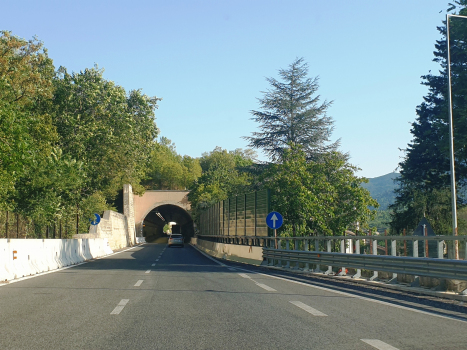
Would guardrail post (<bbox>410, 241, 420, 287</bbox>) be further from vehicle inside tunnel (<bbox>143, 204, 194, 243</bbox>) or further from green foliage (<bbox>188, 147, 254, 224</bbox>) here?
vehicle inside tunnel (<bbox>143, 204, 194, 243</bbox>)

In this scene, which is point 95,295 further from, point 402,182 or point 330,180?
point 402,182

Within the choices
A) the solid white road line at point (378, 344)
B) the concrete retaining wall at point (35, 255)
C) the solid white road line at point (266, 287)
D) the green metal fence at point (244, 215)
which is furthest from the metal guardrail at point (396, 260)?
the concrete retaining wall at point (35, 255)

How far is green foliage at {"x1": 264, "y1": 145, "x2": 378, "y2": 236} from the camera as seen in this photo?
124 feet

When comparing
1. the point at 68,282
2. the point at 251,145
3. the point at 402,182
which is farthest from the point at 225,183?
the point at 68,282

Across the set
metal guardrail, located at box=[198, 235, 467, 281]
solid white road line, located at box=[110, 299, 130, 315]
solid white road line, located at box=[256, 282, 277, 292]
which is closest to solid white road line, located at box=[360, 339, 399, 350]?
solid white road line, located at box=[110, 299, 130, 315]

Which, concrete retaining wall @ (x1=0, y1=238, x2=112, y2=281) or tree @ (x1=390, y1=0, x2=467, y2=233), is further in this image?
tree @ (x1=390, y1=0, x2=467, y2=233)

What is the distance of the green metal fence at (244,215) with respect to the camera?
90.5 feet

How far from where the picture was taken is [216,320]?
8.19 m

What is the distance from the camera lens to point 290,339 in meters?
6.69

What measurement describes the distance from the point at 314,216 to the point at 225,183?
165 feet

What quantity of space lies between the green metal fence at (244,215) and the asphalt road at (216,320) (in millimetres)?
14280

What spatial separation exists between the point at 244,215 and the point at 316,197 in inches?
298

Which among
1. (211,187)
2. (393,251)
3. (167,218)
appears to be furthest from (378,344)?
(167,218)

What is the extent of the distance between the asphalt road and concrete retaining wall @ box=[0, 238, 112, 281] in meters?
2.64
